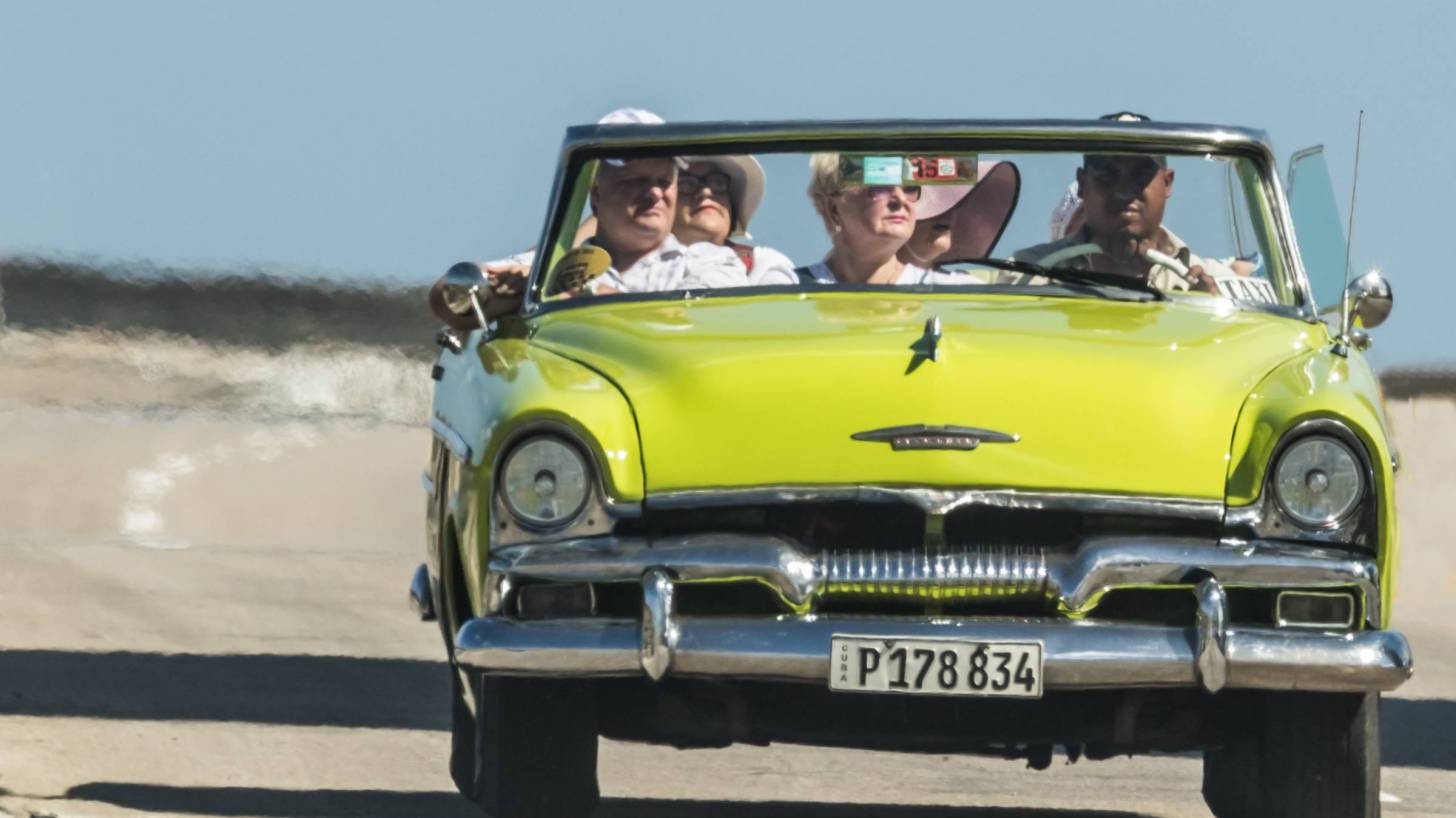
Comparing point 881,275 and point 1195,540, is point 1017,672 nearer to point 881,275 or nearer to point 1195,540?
point 1195,540

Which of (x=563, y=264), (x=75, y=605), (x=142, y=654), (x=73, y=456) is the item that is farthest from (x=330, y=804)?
(x=73, y=456)

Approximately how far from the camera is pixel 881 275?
8.18 m

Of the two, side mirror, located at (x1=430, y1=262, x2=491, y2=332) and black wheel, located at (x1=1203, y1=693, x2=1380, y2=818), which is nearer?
black wheel, located at (x1=1203, y1=693, x2=1380, y2=818)

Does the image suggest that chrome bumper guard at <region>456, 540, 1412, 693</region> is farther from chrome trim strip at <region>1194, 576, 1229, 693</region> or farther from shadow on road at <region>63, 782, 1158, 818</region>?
shadow on road at <region>63, 782, 1158, 818</region>

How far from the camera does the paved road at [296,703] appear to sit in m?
8.80

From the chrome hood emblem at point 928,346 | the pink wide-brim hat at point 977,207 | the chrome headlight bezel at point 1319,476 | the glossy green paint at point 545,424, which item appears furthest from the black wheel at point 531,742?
the pink wide-brim hat at point 977,207

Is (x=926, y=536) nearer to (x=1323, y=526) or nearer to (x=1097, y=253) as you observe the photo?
(x=1323, y=526)

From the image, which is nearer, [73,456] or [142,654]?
[142,654]

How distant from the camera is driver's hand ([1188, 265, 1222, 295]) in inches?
318

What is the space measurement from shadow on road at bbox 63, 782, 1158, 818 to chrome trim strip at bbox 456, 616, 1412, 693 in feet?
5.48

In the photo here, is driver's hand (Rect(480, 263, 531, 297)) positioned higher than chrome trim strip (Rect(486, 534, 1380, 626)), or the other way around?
driver's hand (Rect(480, 263, 531, 297))

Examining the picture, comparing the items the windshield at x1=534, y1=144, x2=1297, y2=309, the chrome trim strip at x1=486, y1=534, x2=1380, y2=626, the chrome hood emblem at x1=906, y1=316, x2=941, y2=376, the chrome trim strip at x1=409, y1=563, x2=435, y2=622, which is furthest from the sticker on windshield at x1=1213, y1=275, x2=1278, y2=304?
the chrome trim strip at x1=409, y1=563, x2=435, y2=622

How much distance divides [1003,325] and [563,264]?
4.34 feet

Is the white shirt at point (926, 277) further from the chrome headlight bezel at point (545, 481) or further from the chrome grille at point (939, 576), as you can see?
the chrome grille at point (939, 576)
